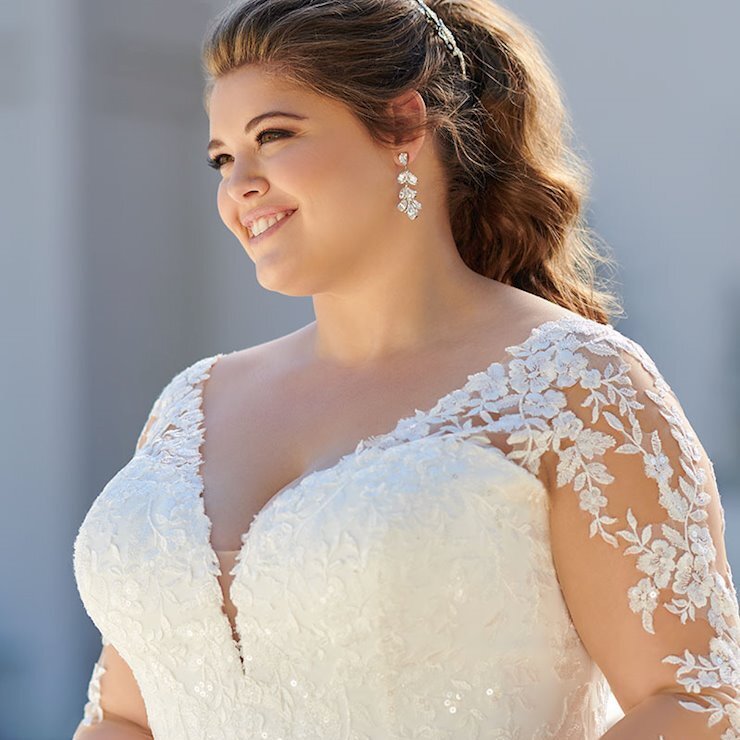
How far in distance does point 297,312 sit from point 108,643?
99.4 inches

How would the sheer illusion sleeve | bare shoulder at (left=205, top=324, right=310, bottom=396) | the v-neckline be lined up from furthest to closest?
bare shoulder at (left=205, top=324, right=310, bottom=396), the v-neckline, the sheer illusion sleeve

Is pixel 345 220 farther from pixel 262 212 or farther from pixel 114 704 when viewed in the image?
pixel 114 704

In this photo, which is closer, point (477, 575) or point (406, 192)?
point (477, 575)

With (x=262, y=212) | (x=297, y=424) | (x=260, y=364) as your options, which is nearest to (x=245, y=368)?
(x=260, y=364)

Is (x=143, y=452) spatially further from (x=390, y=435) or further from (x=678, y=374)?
(x=678, y=374)

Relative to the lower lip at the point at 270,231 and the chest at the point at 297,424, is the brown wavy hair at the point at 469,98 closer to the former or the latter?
the lower lip at the point at 270,231

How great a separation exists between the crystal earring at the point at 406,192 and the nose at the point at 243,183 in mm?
194

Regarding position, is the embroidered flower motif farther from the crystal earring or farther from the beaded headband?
the beaded headband

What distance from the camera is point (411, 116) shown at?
1714 millimetres

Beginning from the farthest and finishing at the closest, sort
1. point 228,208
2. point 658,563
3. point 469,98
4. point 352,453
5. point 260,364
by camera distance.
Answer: point 260,364
point 469,98
point 228,208
point 352,453
point 658,563

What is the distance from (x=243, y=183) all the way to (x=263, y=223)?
0.06 meters

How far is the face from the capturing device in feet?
5.36

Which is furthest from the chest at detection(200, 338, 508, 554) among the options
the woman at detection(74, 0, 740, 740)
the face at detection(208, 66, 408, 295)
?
→ the face at detection(208, 66, 408, 295)

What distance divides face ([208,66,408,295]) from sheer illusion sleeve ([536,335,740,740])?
353mm
